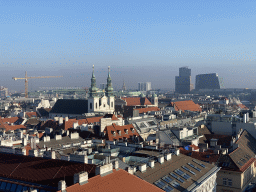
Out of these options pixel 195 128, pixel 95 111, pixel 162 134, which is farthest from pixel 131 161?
pixel 95 111

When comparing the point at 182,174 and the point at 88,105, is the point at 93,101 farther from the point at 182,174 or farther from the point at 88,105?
the point at 182,174

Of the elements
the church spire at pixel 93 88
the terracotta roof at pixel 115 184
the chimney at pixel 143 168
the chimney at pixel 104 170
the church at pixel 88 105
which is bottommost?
the church at pixel 88 105

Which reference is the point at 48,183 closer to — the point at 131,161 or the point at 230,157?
the point at 131,161

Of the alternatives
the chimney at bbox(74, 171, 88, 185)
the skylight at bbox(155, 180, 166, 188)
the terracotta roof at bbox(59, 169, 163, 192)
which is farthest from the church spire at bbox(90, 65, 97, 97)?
the chimney at bbox(74, 171, 88, 185)

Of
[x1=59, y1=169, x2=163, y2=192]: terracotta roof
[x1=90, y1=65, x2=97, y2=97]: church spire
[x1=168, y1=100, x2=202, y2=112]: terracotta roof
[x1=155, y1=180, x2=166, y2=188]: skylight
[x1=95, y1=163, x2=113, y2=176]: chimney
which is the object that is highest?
[x1=90, y1=65, x2=97, y2=97]: church spire

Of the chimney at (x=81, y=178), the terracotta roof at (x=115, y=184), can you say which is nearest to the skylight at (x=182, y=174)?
the terracotta roof at (x=115, y=184)

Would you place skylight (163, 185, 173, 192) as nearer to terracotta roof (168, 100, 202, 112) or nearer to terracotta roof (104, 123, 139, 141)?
terracotta roof (104, 123, 139, 141)

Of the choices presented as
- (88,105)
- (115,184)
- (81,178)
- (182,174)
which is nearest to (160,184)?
(182,174)

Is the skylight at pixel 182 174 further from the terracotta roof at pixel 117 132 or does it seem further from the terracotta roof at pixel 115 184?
the terracotta roof at pixel 117 132
